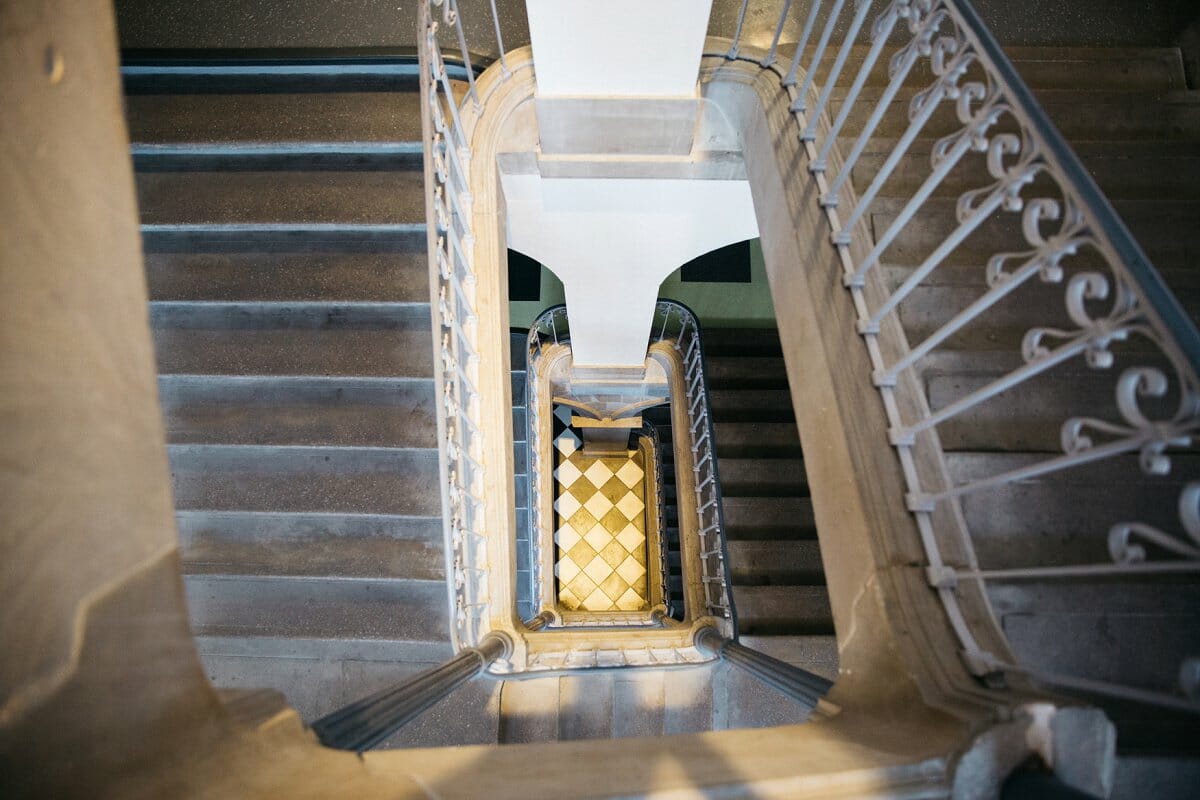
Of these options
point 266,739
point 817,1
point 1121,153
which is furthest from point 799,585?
point 266,739

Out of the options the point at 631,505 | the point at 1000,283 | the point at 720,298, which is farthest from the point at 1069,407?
the point at 631,505

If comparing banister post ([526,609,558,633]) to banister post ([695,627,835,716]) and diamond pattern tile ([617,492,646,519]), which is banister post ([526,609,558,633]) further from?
diamond pattern tile ([617,492,646,519])

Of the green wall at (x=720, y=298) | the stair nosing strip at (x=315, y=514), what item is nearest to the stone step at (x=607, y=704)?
the stair nosing strip at (x=315, y=514)

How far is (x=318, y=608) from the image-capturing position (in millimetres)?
2777

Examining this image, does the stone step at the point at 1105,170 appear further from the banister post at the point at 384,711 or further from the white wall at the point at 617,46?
the banister post at the point at 384,711

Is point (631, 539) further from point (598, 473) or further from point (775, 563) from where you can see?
point (775, 563)

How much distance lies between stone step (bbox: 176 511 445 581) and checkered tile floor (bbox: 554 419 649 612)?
6299 millimetres

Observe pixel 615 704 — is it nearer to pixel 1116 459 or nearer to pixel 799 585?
pixel 799 585

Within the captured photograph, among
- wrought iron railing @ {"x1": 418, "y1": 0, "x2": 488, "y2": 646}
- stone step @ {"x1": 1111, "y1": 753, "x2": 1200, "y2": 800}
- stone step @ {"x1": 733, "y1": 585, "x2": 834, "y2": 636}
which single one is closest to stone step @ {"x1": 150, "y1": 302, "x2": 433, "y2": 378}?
wrought iron railing @ {"x1": 418, "y1": 0, "x2": 488, "y2": 646}

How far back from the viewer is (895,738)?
47.9 inches

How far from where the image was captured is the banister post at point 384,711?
1129 millimetres

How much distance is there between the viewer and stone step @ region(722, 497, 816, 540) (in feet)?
14.7

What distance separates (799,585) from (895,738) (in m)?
3.15

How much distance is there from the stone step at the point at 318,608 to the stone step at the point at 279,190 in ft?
5.22
